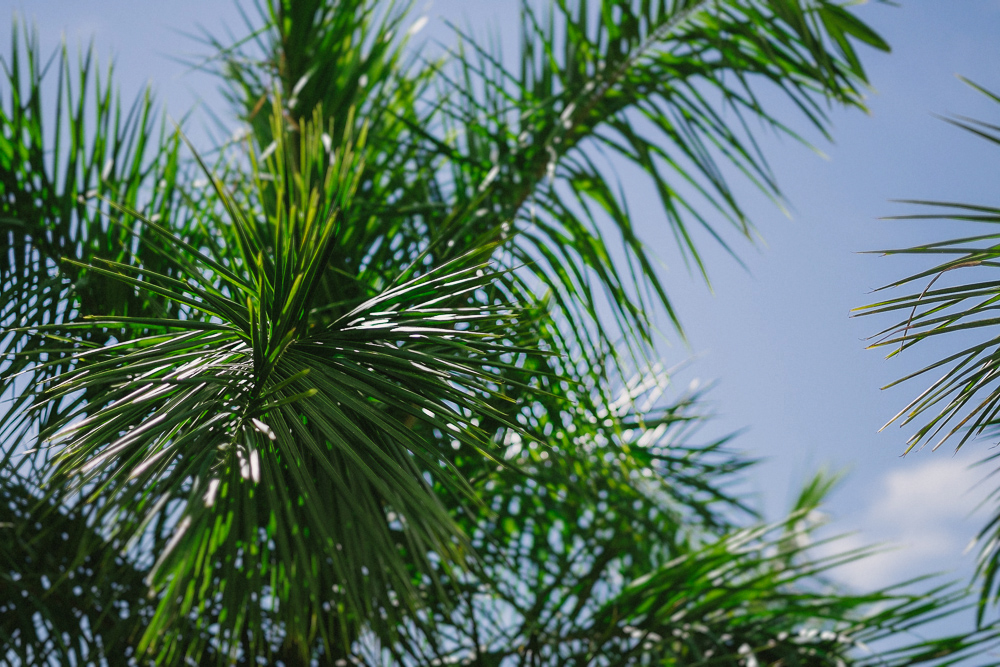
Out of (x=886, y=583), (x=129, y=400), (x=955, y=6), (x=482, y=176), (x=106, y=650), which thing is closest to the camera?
(x=129, y=400)

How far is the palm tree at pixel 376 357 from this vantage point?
54cm

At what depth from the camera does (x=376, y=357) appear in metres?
0.55

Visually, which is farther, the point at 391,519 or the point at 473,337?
the point at 391,519

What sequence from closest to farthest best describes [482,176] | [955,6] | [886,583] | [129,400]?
[129,400] < [955,6] < [886,583] < [482,176]

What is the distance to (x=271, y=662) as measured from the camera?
1070mm

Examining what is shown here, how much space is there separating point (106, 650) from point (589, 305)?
73 cm

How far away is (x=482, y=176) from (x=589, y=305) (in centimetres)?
32

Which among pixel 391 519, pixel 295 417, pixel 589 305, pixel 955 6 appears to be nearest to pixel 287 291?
pixel 295 417

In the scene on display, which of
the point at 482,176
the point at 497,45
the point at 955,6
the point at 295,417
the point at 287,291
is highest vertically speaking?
the point at 497,45

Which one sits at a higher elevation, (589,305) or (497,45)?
(497,45)

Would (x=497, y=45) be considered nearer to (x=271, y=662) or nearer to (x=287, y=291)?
(x=287, y=291)

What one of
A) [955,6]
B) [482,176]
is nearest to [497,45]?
[482,176]

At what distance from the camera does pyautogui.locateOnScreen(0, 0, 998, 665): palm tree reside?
21.2 inches

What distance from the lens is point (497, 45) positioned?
1.24 m
